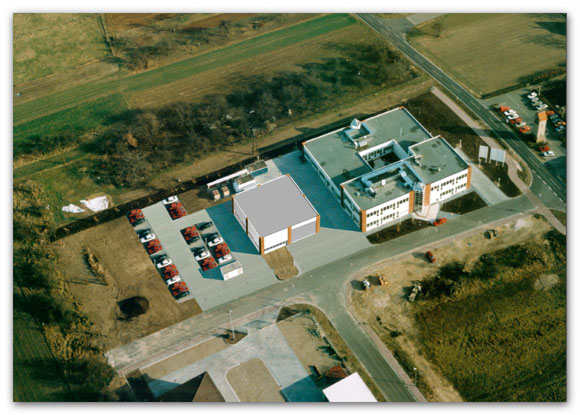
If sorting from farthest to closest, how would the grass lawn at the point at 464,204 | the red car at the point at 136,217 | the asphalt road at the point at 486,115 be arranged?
the asphalt road at the point at 486,115 → the red car at the point at 136,217 → the grass lawn at the point at 464,204

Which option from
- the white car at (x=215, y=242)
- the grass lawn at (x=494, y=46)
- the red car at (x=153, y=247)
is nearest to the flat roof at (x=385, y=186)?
the white car at (x=215, y=242)

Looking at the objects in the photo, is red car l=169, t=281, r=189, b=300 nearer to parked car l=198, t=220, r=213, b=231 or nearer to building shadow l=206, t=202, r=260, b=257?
building shadow l=206, t=202, r=260, b=257

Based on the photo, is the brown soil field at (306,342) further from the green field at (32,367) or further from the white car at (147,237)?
the green field at (32,367)

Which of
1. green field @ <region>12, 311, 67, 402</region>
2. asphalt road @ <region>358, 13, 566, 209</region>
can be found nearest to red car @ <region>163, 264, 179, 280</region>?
green field @ <region>12, 311, 67, 402</region>

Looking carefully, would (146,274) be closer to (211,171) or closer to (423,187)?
(211,171)

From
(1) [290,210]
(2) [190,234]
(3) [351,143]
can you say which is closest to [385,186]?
(3) [351,143]

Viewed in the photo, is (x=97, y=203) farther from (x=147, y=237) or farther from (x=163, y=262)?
(x=163, y=262)

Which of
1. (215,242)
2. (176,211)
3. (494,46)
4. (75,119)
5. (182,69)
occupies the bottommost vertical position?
(215,242)
